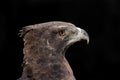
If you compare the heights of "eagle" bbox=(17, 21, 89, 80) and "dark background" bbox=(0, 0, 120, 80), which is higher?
"eagle" bbox=(17, 21, 89, 80)

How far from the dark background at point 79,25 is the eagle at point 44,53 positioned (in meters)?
5.02

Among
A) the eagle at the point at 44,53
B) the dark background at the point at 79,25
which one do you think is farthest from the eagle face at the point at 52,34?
the dark background at the point at 79,25

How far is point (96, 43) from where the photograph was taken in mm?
14078

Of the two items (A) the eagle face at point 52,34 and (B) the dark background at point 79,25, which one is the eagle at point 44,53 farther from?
(B) the dark background at point 79,25

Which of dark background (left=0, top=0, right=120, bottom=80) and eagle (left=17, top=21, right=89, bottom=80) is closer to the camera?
eagle (left=17, top=21, right=89, bottom=80)

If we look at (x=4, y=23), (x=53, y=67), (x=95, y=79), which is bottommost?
(x=95, y=79)

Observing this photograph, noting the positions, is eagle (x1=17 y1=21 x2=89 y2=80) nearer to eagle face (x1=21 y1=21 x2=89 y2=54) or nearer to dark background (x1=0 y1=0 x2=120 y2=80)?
eagle face (x1=21 y1=21 x2=89 y2=54)

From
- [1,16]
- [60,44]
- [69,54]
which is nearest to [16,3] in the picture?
[1,16]

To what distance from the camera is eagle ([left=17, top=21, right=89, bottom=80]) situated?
27.7 feet

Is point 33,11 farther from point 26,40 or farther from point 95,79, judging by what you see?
point 26,40

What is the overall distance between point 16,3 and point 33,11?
37cm

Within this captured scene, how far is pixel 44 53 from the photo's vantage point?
851 centimetres

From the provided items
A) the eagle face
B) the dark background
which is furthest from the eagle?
the dark background

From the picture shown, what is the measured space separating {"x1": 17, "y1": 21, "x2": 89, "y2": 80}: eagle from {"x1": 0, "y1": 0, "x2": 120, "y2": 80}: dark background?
5018 millimetres
